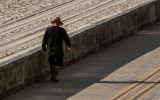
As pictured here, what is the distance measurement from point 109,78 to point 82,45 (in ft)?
9.67

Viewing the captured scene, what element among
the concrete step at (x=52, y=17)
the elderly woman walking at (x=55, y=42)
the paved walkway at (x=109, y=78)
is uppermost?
the elderly woman walking at (x=55, y=42)

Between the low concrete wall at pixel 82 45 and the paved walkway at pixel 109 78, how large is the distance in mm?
220

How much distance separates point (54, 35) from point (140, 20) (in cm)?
872

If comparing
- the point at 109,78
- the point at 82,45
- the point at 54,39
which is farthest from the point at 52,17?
the point at 54,39

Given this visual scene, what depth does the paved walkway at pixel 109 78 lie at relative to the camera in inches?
611

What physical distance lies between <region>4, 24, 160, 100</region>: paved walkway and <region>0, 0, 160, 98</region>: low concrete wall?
0.72ft

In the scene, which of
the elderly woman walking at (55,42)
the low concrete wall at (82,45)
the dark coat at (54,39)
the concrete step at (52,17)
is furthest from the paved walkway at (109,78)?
the concrete step at (52,17)

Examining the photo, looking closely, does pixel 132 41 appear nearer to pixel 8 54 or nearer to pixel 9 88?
pixel 8 54

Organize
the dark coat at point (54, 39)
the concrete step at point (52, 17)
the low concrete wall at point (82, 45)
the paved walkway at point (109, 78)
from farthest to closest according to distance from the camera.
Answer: the concrete step at point (52, 17)
the dark coat at point (54, 39)
the low concrete wall at point (82, 45)
the paved walkway at point (109, 78)

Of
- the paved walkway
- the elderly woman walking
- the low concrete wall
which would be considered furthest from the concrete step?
the elderly woman walking

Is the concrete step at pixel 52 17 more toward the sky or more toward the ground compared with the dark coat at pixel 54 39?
more toward the ground

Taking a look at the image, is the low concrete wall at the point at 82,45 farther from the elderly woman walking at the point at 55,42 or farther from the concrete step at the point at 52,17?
the concrete step at the point at 52,17

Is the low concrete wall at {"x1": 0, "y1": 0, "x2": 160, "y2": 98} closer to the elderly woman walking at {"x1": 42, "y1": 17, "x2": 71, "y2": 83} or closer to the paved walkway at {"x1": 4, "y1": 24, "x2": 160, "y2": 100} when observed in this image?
the paved walkway at {"x1": 4, "y1": 24, "x2": 160, "y2": 100}

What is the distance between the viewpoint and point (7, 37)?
82.0ft
